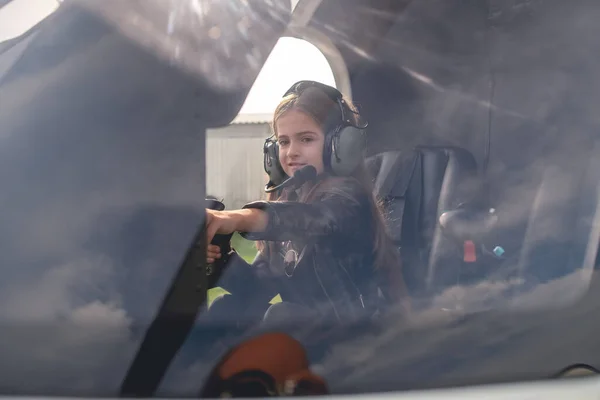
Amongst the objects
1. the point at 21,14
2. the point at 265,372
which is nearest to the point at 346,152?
the point at 265,372

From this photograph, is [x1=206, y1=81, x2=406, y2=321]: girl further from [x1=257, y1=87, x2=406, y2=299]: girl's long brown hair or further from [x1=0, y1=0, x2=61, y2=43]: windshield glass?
[x1=0, y1=0, x2=61, y2=43]: windshield glass

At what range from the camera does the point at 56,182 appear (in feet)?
4.43

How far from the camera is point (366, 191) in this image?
1.57 m

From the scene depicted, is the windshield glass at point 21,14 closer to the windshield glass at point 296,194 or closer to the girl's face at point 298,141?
the windshield glass at point 296,194

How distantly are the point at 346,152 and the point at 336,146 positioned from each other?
0.03 meters

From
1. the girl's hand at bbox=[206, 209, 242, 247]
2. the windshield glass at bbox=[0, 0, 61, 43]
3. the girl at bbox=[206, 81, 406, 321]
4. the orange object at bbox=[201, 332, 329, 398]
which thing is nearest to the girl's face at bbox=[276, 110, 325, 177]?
the girl at bbox=[206, 81, 406, 321]

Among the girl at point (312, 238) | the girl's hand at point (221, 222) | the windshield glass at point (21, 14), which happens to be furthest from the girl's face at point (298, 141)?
the windshield glass at point (21, 14)

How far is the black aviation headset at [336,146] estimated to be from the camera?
4.75ft

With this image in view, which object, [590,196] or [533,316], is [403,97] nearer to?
[590,196]

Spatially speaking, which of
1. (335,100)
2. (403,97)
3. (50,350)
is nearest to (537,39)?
(403,97)

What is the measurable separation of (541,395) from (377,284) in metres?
0.51

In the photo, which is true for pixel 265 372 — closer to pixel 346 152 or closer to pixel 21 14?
pixel 346 152

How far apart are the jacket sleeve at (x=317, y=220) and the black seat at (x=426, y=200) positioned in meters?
0.13

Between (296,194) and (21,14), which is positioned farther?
(296,194)
